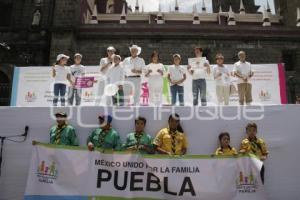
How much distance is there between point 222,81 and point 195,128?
228cm

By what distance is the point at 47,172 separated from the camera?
22.6ft

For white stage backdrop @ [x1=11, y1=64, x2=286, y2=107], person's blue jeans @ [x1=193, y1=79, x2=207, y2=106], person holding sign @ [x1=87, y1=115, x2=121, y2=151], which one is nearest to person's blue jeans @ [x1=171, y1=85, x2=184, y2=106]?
person's blue jeans @ [x1=193, y1=79, x2=207, y2=106]

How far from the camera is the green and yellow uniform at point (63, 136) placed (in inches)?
291

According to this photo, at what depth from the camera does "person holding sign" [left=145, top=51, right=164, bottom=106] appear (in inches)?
392

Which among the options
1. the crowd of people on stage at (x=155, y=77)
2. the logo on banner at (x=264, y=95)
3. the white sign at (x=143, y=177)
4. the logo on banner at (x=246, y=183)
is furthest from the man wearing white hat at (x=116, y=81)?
the logo on banner at (x=264, y=95)

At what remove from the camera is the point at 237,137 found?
323 inches

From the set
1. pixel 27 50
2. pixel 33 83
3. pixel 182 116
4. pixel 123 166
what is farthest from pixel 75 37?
pixel 123 166

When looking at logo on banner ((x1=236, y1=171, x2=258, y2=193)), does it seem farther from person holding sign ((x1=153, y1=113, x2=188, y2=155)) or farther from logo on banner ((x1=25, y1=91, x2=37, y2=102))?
logo on banner ((x1=25, y1=91, x2=37, y2=102))

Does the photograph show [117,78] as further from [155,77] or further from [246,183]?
[246,183]

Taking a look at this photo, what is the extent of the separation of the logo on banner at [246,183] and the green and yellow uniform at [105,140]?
7.61 feet

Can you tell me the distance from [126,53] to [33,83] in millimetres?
9339

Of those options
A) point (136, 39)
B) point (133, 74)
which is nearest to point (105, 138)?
point (133, 74)

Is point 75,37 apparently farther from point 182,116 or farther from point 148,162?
point 148,162

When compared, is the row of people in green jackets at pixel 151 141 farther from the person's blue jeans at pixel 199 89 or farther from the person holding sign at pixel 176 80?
the person's blue jeans at pixel 199 89
